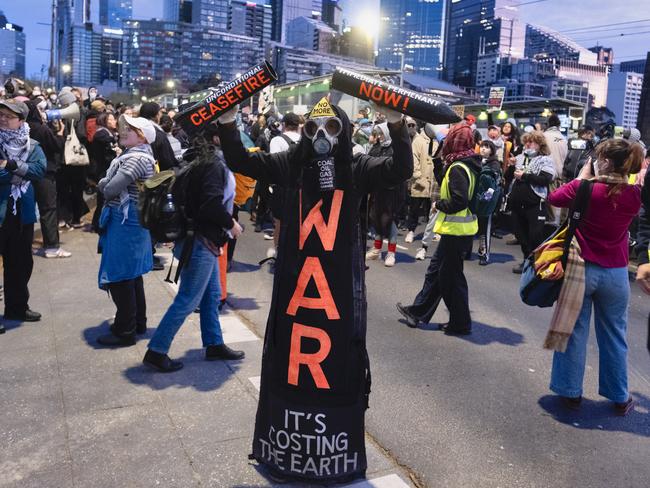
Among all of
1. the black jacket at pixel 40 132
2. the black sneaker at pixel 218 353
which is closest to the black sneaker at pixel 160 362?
the black sneaker at pixel 218 353

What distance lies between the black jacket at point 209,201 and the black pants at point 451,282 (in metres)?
2.27

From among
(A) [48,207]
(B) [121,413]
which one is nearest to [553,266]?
(B) [121,413]

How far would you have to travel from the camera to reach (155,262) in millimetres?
7977

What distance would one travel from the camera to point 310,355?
2.91m

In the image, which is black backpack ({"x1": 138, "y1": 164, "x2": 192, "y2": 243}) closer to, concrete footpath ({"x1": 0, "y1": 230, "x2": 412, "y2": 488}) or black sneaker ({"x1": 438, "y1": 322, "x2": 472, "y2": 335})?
concrete footpath ({"x1": 0, "y1": 230, "x2": 412, "y2": 488})

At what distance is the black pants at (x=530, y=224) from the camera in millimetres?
8633

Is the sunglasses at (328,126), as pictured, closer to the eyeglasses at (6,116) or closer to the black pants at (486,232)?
the eyeglasses at (6,116)

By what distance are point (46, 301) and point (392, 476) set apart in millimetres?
4474

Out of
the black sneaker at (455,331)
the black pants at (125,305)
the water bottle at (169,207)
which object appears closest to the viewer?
the water bottle at (169,207)

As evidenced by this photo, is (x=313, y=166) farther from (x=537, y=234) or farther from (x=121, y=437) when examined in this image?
(x=537, y=234)

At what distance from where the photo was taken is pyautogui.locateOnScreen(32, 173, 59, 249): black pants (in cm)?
798

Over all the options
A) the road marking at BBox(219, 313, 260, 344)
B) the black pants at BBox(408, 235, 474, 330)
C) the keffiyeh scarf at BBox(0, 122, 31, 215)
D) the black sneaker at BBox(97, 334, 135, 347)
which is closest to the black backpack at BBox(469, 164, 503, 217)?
the black pants at BBox(408, 235, 474, 330)

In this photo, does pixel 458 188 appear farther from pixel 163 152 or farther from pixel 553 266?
pixel 163 152

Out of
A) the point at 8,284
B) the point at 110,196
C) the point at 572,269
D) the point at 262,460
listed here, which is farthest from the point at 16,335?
the point at 572,269
